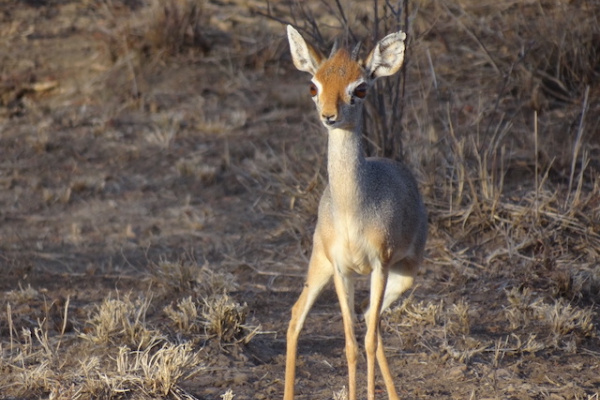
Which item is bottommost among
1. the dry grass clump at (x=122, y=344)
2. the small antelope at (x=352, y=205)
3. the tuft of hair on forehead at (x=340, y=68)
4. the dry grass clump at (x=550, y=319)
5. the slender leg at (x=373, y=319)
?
the dry grass clump at (x=550, y=319)

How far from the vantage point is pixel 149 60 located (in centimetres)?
1158

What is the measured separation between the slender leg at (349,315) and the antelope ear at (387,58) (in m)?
1.12

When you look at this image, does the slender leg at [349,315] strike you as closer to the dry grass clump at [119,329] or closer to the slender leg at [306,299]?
the slender leg at [306,299]

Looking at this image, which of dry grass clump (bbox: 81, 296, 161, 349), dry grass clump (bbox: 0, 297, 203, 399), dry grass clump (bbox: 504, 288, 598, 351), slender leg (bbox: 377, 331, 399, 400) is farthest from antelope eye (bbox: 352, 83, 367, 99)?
dry grass clump (bbox: 504, 288, 598, 351)

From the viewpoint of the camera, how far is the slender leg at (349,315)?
18.0ft

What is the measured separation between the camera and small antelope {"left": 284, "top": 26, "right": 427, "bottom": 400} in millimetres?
5148

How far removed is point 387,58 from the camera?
17.7 feet

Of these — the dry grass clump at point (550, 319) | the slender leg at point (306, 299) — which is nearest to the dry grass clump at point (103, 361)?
the slender leg at point (306, 299)

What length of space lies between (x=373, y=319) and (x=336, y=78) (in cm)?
141

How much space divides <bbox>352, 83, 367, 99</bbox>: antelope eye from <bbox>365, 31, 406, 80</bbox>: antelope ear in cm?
17

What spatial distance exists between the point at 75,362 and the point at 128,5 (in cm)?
753

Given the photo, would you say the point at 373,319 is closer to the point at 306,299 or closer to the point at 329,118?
the point at 306,299

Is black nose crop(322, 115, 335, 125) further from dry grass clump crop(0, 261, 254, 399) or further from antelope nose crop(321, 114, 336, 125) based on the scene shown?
dry grass clump crop(0, 261, 254, 399)

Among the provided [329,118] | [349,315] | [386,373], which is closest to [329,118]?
[329,118]
